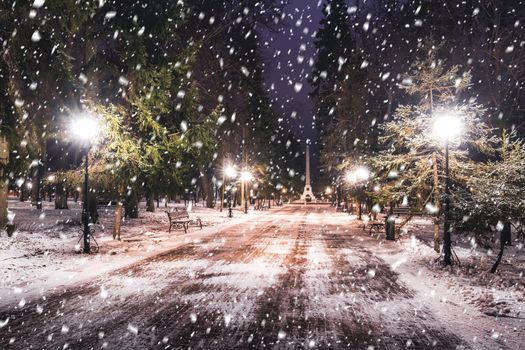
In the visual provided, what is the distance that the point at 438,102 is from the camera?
14.2 meters

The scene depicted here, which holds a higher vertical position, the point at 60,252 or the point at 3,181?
the point at 3,181

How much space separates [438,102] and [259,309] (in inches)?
426

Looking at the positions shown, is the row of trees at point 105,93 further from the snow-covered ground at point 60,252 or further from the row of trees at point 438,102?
the row of trees at point 438,102

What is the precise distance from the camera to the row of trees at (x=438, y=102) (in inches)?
419

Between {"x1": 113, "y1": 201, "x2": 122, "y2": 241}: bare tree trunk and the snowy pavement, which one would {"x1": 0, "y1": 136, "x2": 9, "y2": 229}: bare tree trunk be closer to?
{"x1": 113, "y1": 201, "x2": 122, "y2": 241}: bare tree trunk

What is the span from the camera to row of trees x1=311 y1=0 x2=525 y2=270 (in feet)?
34.9

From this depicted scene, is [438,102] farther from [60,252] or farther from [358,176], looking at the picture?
[60,252]

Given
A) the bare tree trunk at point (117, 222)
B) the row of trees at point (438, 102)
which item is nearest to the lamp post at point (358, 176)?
the row of trees at point (438, 102)

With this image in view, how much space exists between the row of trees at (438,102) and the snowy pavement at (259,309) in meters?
2.54

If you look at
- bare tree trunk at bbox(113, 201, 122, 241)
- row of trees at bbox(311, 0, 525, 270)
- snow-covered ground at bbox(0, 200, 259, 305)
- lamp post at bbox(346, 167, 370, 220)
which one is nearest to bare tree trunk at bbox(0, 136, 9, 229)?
snow-covered ground at bbox(0, 200, 259, 305)

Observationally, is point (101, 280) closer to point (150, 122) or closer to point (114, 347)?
point (114, 347)

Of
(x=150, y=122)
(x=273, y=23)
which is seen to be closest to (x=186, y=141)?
(x=150, y=122)

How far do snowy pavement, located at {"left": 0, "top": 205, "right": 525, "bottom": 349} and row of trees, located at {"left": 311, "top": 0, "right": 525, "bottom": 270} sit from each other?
100 inches

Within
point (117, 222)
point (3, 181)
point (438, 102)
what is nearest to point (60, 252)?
point (117, 222)
